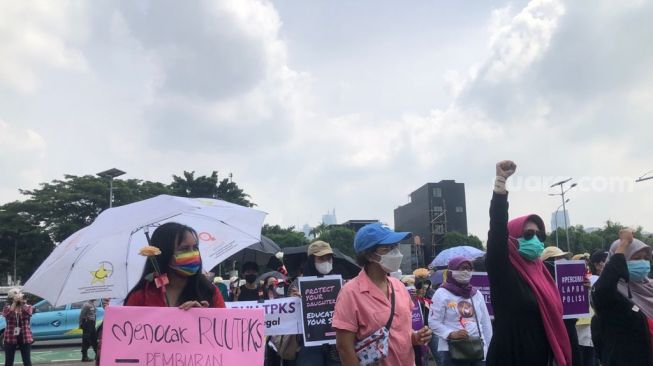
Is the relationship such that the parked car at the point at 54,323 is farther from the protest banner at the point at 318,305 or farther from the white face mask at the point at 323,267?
the protest banner at the point at 318,305

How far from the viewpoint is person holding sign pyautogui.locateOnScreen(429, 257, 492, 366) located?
18.8 feet

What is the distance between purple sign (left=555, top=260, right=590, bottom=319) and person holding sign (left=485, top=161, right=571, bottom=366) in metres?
3.30

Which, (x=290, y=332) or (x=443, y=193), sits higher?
(x=443, y=193)

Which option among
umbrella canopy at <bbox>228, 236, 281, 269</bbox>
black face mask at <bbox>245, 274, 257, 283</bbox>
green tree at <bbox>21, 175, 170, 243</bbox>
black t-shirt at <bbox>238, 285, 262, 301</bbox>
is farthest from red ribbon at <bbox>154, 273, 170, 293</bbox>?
green tree at <bbox>21, 175, 170, 243</bbox>

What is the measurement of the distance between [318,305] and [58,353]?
15.1 meters

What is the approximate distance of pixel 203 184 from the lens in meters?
46.2

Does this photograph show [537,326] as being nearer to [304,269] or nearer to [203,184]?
[304,269]

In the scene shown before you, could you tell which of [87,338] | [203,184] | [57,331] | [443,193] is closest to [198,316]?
[87,338]

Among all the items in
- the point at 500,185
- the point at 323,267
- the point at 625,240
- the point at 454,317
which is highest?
the point at 500,185

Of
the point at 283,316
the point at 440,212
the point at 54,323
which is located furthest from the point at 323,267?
the point at 440,212

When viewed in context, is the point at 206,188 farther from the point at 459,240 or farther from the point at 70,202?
the point at 459,240

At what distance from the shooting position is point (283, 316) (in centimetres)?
634

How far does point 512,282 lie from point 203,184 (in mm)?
44188

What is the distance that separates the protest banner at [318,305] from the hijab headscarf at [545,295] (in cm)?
272
